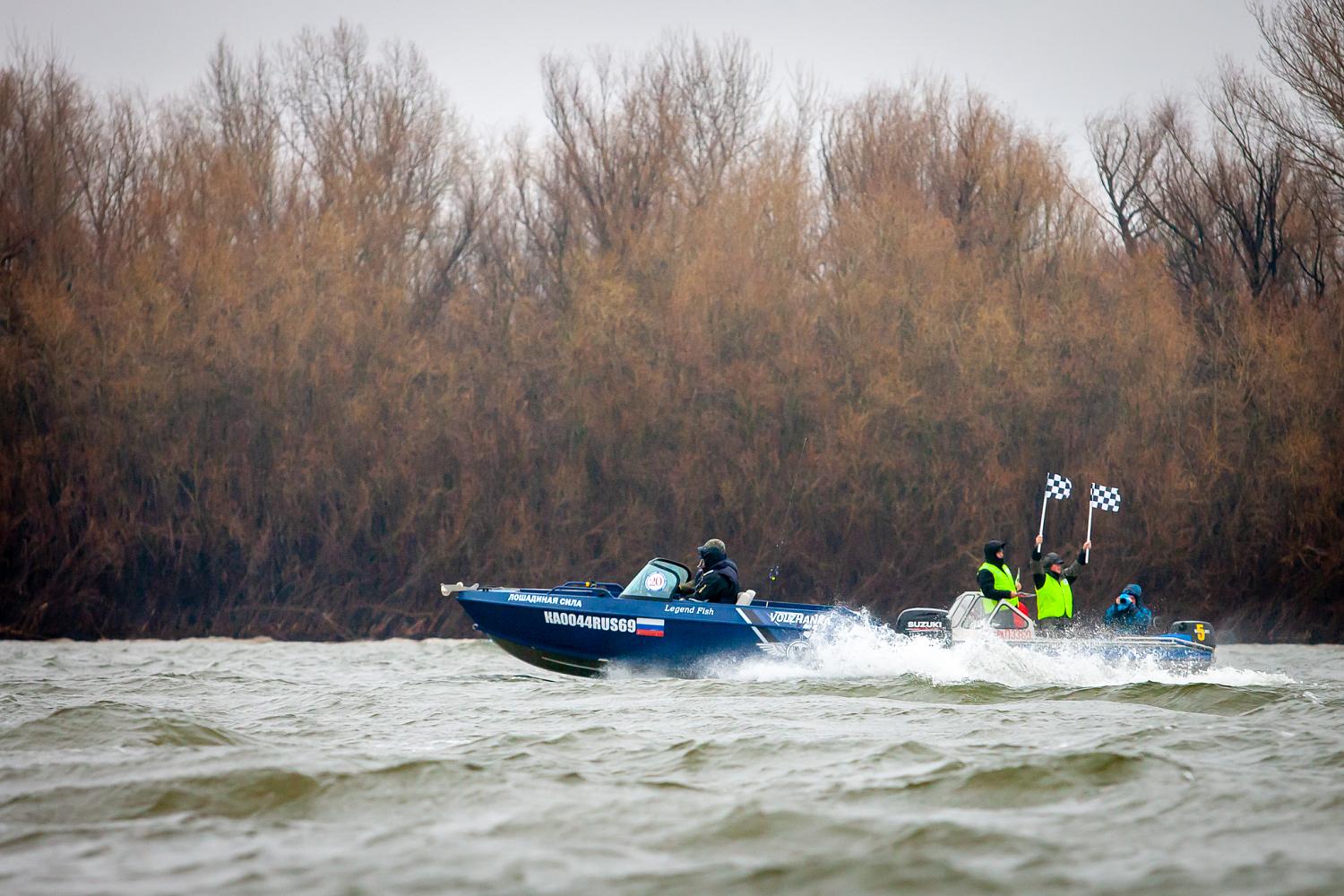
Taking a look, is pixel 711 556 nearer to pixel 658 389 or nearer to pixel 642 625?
pixel 642 625

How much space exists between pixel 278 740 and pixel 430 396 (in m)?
17.4

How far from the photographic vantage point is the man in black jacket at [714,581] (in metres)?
15.0

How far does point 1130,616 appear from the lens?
16609 mm

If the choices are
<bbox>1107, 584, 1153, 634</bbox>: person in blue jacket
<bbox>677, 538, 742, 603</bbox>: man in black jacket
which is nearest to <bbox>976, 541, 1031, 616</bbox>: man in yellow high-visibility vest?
<bbox>1107, 584, 1153, 634</bbox>: person in blue jacket

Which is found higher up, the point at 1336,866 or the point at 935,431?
the point at 935,431

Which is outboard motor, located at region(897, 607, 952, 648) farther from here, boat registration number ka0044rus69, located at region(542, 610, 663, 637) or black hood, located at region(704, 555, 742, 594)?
boat registration number ka0044rus69, located at region(542, 610, 663, 637)

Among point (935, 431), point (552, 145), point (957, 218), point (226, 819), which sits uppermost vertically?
point (552, 145)

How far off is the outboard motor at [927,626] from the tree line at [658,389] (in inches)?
447

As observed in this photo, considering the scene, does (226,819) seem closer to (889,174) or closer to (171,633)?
(171,633)

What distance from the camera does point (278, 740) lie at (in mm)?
9523

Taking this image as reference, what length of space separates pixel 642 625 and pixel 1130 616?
603 centimetres

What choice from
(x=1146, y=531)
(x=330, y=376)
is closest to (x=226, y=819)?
(x=330, y=376)

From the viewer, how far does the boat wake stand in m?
14.1

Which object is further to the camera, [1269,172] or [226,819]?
[1269,172]
